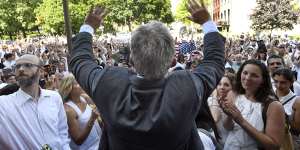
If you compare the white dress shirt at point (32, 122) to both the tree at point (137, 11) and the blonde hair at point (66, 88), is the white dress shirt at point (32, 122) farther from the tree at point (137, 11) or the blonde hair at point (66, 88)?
the tree at point (137, 11)

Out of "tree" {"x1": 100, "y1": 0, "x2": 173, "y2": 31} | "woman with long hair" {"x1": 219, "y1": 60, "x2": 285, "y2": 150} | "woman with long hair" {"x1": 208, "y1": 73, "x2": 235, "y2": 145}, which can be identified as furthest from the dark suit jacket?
"tree" {"x1": 100, "y1": 0, "x2": 173, "y2": 31}

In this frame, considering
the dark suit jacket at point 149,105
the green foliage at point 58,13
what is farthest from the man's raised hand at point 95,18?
the green foliage at point 58,13

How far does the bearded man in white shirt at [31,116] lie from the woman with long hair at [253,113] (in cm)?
148

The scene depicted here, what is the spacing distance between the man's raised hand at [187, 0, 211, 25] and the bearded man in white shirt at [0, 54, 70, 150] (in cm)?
197

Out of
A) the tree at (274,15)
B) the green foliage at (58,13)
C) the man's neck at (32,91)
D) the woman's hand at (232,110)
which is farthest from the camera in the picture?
the green foliage at (58,13)

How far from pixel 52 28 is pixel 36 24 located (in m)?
6.06

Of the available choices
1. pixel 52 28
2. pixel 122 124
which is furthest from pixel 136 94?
pixel 52 28

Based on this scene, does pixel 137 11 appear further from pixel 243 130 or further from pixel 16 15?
pixel 243 130

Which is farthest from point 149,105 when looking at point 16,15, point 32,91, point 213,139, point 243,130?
point 16,15

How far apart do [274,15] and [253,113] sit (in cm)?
4834

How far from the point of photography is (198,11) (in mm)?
2359

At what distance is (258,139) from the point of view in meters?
3.39

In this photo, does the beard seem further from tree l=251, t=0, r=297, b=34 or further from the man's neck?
tree l=251, t=0, r=297, b=34

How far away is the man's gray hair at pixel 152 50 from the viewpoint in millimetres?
2111
